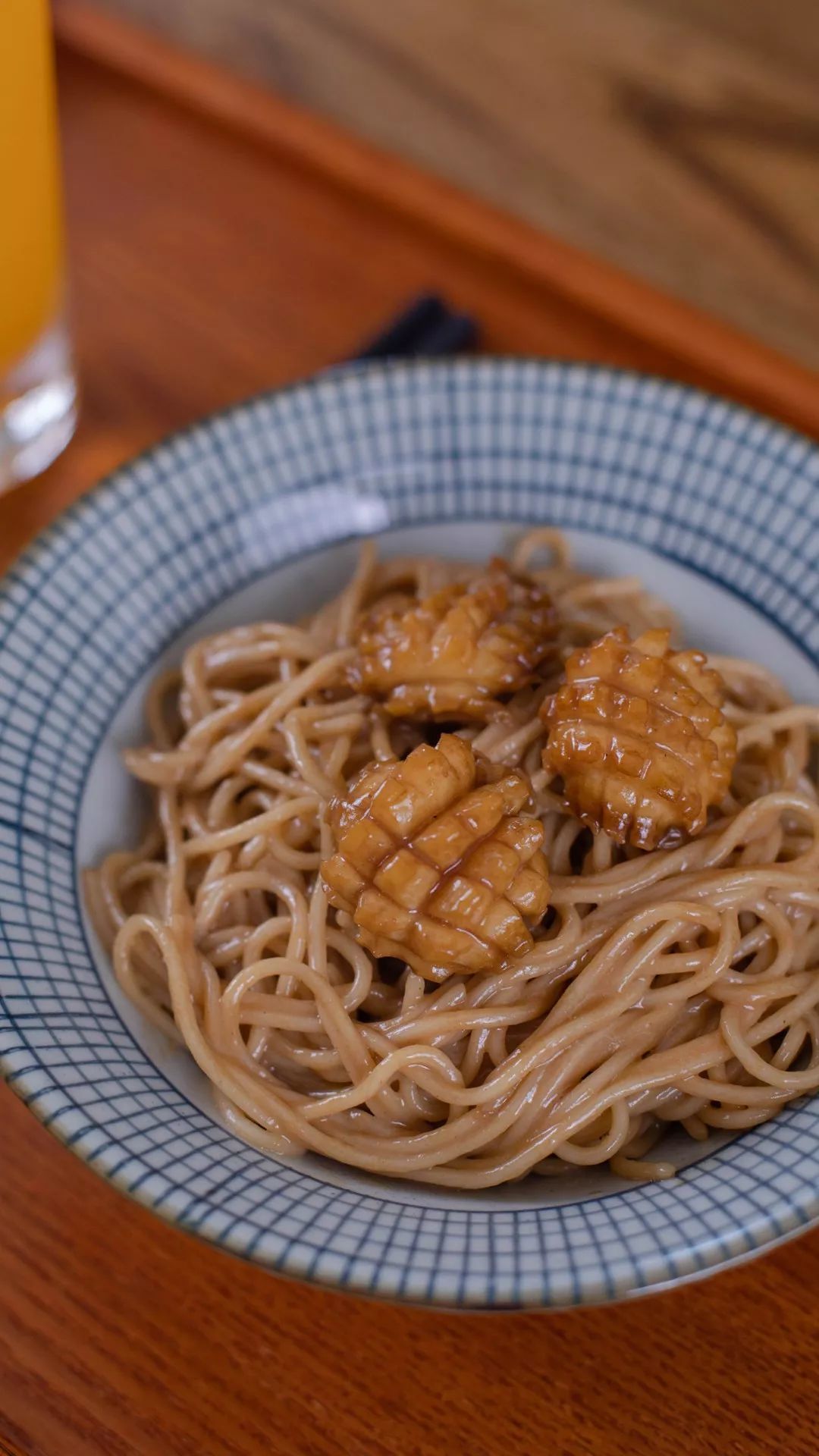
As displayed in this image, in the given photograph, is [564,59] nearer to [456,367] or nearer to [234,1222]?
[456,367]

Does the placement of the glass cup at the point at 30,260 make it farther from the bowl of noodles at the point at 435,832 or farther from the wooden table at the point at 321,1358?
the bowl of noodles at the point at 435,832

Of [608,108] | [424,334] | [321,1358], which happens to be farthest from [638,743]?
[608,108]

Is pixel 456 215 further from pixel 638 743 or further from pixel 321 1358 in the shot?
pixel 321 1358

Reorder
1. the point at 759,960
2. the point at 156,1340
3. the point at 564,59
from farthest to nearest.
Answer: the point at 564,59
the point at 759,960
the point at 156,1340

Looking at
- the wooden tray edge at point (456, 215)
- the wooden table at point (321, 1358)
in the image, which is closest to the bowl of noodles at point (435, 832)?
the wooden table at point (321, 1358)

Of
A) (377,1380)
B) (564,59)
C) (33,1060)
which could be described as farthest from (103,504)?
(564,59)

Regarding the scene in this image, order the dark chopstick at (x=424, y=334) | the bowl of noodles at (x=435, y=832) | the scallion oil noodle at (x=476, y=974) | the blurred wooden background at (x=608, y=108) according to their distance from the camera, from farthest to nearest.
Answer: the blurred wooden background at (x=608, y=108) < the dark chopstick at (x=424, y=334) < the scallion oil noodle at (x=476, y=974) < the bowl of noodles at (x=435, y=832)
